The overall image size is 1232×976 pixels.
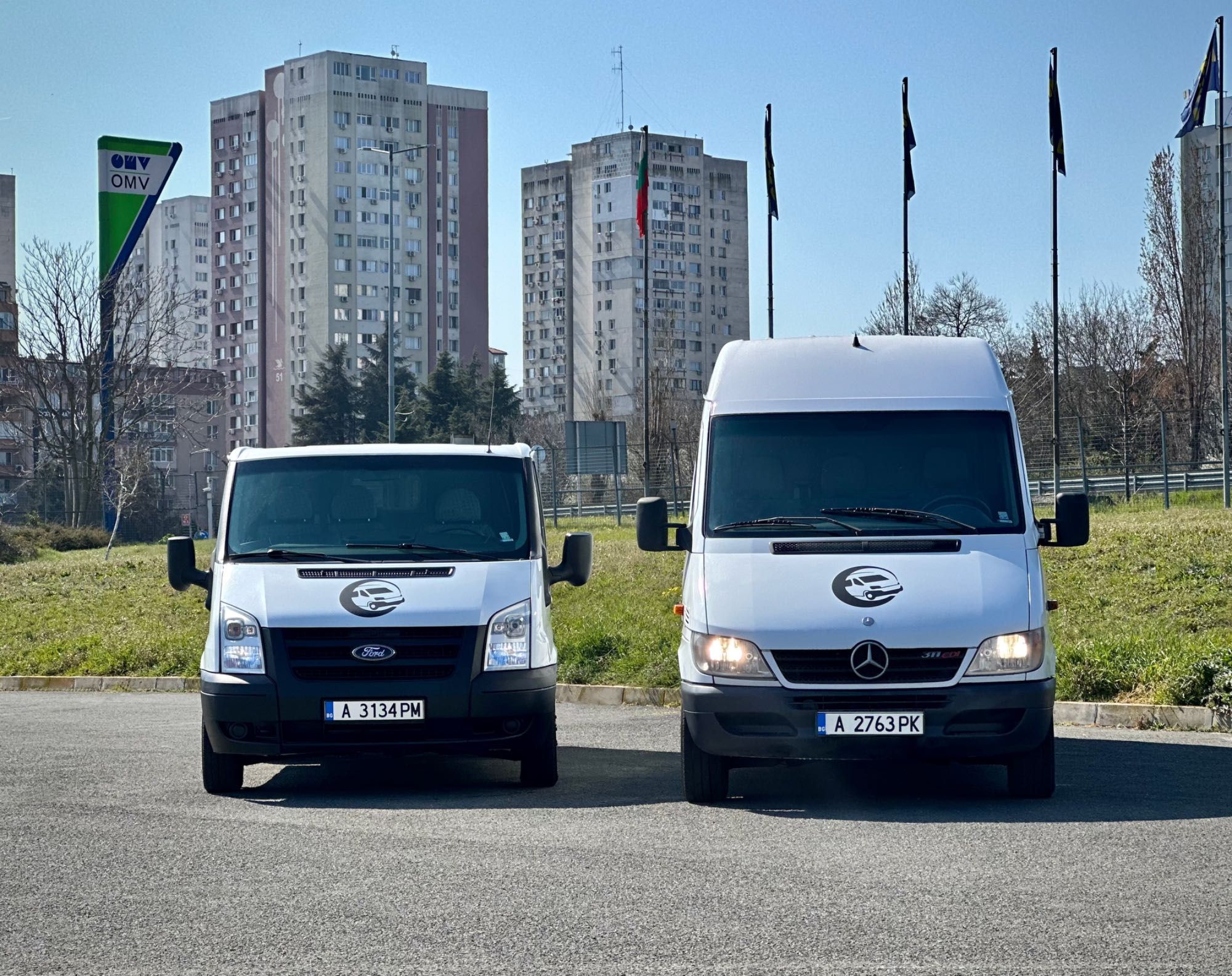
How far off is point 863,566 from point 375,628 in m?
2.76

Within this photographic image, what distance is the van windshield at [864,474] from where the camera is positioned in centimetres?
911

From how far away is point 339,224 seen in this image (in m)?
130

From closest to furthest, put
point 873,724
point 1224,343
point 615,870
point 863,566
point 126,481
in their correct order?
1. point 615,870
2. point 873,724
3. point 863,566
4. point 1224,343
5. point 126,481

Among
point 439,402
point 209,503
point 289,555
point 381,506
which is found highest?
point 439,402

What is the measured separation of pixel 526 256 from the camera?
159000 mm

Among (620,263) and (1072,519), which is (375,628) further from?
(620,263)

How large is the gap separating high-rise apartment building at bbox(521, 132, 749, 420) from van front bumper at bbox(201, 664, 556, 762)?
132 metres

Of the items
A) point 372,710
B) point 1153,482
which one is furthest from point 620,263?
point 372,710

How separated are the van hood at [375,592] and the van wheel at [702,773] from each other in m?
1.36

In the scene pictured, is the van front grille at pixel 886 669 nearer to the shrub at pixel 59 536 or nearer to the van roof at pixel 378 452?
the van roof at pixel 378 452

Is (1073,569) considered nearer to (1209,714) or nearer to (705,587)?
(1209,714)

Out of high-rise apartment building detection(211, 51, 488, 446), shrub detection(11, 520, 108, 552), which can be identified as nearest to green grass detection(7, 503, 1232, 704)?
shrub detection(11, 520, 108, 552)

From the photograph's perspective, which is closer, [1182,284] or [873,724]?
[873,724]

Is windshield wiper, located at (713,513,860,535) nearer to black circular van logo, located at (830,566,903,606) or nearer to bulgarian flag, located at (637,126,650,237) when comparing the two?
black circular van logo, located at (830,566,903,606)
